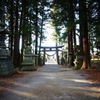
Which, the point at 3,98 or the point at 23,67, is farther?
the point at 23,67

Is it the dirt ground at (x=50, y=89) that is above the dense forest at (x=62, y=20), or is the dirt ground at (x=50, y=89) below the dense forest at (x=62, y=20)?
below

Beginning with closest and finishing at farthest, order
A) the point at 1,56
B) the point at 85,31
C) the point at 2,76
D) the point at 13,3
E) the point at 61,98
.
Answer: the point at 61,98
the point at 2,76
the point at 1,56
the point at 85,31
the point at 13,3

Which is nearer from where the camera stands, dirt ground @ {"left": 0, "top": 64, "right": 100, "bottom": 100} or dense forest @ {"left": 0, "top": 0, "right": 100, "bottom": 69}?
dirt ground @ {"left": 0, "top": 64, "right": 100, "bottom": 100}

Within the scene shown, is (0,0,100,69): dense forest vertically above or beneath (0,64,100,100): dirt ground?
above

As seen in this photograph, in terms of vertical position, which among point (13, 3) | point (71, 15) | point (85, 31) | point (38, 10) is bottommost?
point (85, 31)

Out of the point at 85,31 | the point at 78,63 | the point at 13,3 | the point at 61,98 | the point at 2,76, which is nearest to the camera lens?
the point at 61,98

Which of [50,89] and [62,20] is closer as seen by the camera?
[50,89]

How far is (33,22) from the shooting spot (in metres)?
16.4

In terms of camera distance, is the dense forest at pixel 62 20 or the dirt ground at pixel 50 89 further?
the dense forest at pixel 62 20

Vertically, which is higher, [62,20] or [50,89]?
[62,20]

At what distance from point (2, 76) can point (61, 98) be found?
4600 millimetres

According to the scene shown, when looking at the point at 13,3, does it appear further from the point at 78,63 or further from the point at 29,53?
the point at 78,63

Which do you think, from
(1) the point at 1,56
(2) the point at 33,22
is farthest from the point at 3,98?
(2) the point at 33,22

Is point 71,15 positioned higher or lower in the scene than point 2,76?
higher
